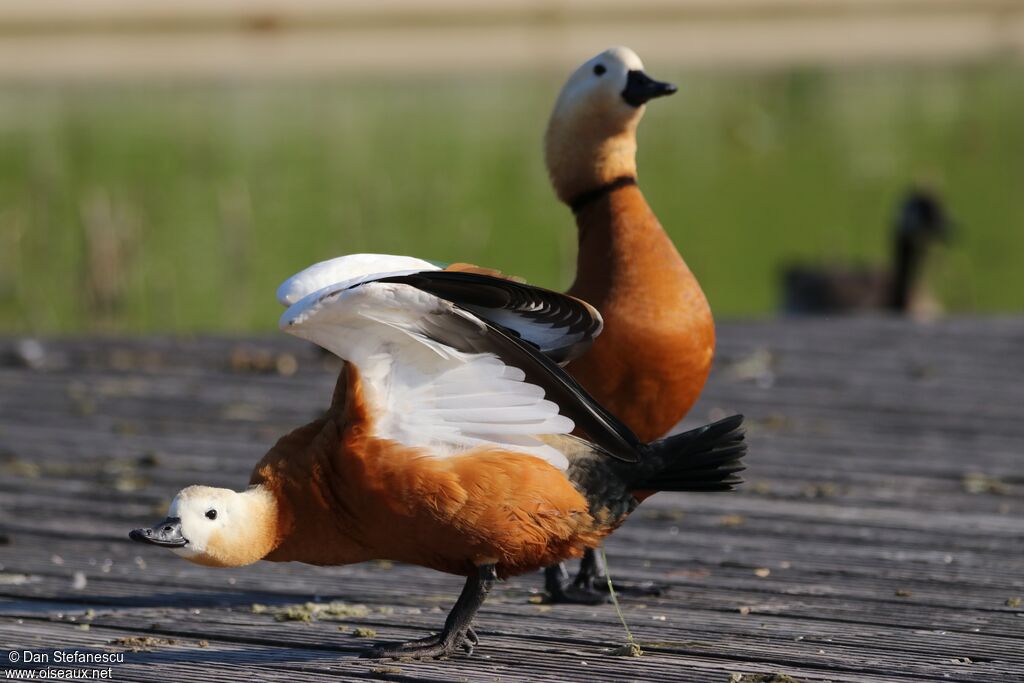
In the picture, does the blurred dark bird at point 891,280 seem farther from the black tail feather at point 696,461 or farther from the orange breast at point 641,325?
the black tail feather at point 696,461

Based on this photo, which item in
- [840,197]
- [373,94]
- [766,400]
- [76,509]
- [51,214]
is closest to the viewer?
[76,509]

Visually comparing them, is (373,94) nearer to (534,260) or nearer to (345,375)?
(534,260)

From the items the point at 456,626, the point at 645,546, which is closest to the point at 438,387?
the point at 456,626

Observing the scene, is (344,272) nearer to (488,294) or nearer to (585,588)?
(488,294)

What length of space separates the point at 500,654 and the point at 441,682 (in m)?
0.25

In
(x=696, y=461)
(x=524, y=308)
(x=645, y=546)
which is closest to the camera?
(x=524, y=308)

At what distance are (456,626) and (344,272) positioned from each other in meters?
0.77

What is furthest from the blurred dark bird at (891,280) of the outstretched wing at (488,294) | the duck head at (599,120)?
the outstretched wing at (488,294)

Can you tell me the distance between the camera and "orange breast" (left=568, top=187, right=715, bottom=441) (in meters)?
3.49

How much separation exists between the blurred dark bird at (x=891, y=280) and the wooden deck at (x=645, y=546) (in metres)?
3.99

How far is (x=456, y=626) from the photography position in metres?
3.05

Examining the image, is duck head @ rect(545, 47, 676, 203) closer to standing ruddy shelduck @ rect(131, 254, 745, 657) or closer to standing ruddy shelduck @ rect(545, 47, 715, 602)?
standing ruddy shelduck @ rect(545, 47, 715, 602)

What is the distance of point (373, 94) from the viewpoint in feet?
50.7

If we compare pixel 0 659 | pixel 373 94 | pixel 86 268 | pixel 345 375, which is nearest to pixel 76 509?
pixel 0 659
